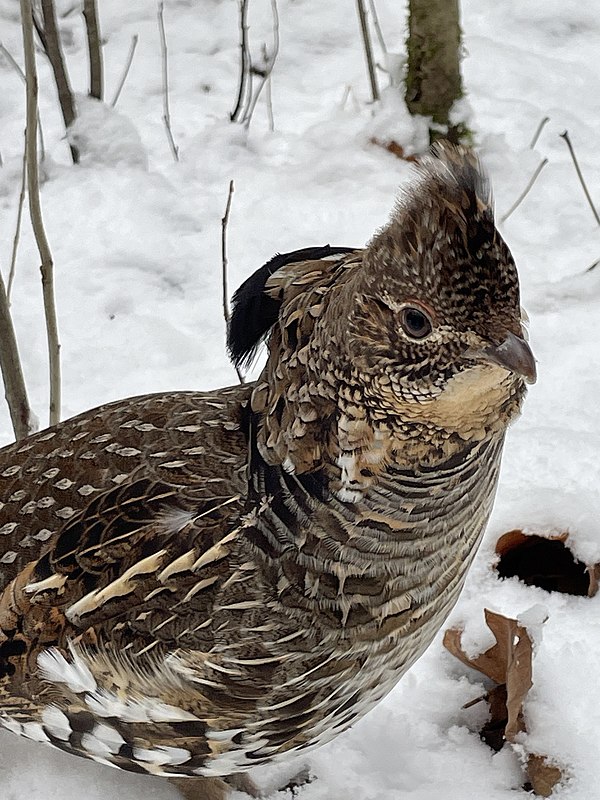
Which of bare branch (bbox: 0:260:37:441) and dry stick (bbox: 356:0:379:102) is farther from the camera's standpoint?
dry stick (bbox: 356:0:379:102)

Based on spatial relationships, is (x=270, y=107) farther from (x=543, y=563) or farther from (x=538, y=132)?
(x=543, y=563)

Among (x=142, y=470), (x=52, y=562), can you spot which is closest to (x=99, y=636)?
(x=52, y=562)

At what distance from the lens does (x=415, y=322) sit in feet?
5.15

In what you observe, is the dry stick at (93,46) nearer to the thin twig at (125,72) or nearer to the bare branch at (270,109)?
the thin twig at (125,72)

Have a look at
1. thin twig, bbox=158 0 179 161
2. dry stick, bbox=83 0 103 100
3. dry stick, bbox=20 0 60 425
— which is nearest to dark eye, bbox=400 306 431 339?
dry stick, bbox=20 0 60 425

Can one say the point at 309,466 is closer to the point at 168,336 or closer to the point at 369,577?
the point at 369,577

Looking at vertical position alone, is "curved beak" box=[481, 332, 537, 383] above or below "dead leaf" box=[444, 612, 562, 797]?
above

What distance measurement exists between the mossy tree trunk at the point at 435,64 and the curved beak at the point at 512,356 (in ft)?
9.38

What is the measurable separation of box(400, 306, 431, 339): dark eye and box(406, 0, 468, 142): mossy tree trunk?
111 inches

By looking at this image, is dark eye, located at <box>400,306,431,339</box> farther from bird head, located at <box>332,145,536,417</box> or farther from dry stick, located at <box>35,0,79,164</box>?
dry stick, located at <box>35,0,79,164</box>

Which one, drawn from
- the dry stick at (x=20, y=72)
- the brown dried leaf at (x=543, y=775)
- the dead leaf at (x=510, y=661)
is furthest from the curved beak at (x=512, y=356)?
the dry stick at (x=20, y=72)

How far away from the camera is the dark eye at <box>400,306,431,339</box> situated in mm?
1554

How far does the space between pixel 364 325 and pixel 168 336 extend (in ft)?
6.81

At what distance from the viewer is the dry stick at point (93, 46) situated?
13.4 ft
